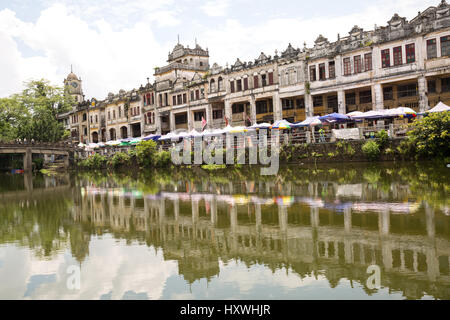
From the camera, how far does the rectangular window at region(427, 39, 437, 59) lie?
119ft

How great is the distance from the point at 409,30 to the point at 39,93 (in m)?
60.4

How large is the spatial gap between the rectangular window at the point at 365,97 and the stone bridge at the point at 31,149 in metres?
41.1

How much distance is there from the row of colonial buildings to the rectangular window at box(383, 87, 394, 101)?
96 mm

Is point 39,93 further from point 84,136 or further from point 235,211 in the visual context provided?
point 235,211

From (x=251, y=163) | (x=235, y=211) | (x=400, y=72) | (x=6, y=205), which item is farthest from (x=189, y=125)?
(x=235, y=211)

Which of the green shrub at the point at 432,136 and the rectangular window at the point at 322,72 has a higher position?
the rectangular window at the point at 322,72

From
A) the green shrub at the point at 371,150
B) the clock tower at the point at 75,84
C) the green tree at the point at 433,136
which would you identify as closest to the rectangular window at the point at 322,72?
the green shrub at the point at 371,150

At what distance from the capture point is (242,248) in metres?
10.6

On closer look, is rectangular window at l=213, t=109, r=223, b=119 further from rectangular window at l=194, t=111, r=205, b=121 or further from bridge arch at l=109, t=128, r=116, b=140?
bridge arch at l=109, t=128, r=116, b=140

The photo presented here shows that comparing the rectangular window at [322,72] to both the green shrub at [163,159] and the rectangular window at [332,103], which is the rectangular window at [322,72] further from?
the green shrub at [163,159]

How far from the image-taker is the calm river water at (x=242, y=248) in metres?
8.06

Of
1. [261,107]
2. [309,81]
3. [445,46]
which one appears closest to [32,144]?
[261,107]

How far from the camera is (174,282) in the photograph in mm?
8672

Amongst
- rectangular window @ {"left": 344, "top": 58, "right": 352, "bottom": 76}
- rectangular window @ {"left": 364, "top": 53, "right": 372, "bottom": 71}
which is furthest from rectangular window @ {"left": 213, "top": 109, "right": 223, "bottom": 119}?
rectangular window @ {"left": 364, "top": 53, "right": 372, "bottom": 71}
